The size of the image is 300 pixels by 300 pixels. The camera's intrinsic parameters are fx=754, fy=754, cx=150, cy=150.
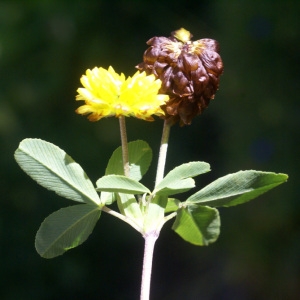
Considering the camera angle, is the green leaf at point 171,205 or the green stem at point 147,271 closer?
the green stem at point 147,271

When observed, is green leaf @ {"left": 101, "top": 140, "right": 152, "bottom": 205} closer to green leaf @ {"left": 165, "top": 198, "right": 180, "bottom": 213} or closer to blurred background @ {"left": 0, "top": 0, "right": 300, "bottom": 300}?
green leaf @ {"left": 165, "top": 198, "right": 180, "bottom": 213}

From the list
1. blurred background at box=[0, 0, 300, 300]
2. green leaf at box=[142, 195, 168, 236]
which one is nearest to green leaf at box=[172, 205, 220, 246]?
green leaf at box=[142, 195, 168, 236]

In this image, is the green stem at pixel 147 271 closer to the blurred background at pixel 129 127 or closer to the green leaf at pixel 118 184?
the green leaf at pixel 118 184

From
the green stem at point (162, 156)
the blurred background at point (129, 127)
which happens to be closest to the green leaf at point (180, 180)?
the green stem at point (162, 156)

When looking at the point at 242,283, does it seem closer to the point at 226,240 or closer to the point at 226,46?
the point at 226,240

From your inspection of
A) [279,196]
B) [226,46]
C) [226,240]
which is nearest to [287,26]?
[226,46]

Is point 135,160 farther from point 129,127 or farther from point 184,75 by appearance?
point 129,127
